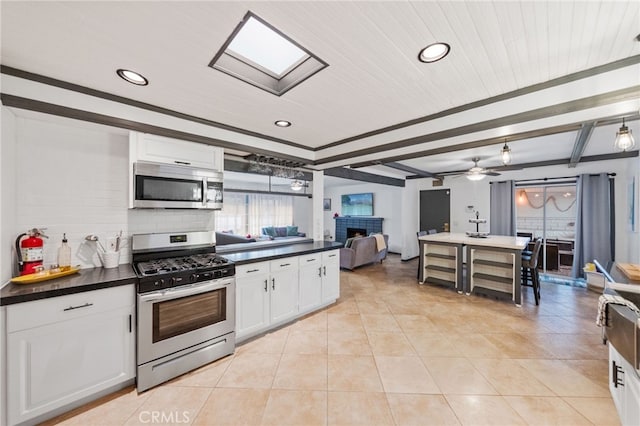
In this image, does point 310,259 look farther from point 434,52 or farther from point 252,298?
point 434,52

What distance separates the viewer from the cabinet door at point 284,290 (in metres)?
2.83

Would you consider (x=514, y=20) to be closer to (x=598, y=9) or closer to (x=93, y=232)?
(x=598, y=9)

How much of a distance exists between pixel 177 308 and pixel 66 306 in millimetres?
688

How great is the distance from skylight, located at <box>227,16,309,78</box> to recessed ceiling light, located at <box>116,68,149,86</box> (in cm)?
72

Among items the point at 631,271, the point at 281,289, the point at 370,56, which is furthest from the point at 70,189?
the point at 631,271

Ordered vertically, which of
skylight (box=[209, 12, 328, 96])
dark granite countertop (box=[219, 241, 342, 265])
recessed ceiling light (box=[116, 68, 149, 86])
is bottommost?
dark granite countertop (box=[219, 241, 342, 265])

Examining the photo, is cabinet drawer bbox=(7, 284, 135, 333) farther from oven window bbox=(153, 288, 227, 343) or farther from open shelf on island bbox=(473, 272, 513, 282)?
open shelf on island bbox=(473, 272, 513, 282)

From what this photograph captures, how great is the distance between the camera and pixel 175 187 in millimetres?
2441

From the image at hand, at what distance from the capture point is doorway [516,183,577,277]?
208 inches

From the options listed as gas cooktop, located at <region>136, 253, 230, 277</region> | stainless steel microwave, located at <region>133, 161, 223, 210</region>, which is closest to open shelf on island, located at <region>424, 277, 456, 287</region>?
gas cooktop, located at <region>136, 253, 230, 277</region>

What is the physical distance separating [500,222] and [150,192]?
6.89 meters

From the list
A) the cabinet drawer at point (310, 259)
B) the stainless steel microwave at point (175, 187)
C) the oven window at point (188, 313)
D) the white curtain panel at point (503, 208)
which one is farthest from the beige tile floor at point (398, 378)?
the white curtain panel at point (503, 208)

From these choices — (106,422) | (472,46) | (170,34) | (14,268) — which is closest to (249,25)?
(170,34)

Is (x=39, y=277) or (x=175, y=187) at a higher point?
(x=175, y=187)
